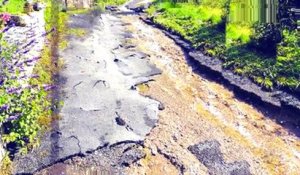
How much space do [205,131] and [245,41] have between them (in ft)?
→ 11.1

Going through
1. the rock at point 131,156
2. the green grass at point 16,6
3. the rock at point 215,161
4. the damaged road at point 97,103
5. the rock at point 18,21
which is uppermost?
the green grass at point 16,6

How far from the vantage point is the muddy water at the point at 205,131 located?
4.84 m

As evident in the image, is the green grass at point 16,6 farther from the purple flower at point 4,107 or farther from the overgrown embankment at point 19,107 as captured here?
the purple flower at point 4,107

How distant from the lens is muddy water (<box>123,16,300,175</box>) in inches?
191

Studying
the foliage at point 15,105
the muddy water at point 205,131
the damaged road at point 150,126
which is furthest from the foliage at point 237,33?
the foliage at point 15,105

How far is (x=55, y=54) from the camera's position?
7.32 meters

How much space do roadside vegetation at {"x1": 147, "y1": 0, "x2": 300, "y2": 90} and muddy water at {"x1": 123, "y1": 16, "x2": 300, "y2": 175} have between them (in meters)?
0.74

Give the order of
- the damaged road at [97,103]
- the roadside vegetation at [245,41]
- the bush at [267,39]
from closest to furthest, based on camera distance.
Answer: the damaged road at [97,103] → the roadside vegetation at [245,41] → the bush at [267,39]

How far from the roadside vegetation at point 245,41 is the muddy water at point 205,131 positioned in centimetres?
74

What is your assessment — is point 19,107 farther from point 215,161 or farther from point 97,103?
point 215,161

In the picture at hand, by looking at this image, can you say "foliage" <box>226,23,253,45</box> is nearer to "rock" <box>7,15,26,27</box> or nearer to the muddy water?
the muddy water

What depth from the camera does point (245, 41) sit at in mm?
8281

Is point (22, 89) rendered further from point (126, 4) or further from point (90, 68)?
point (126, 4)

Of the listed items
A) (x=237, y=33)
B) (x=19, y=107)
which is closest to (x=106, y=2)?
(x=237, y=33)
